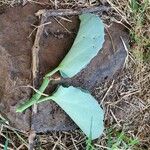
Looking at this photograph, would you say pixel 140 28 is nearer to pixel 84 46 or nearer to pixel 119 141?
pixel 84 46

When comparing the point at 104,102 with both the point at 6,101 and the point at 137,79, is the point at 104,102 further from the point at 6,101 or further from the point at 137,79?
the point at 6,101

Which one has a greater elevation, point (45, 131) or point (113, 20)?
point (113, 20)

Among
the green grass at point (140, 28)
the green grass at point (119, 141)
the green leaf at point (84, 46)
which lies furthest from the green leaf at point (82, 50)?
the green grass at point (119, 141)

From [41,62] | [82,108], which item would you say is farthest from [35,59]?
[82,108]

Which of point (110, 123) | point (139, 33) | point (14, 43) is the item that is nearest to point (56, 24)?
point (14, 43)

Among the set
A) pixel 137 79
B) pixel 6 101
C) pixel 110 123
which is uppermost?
pixel 6 101
